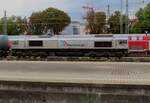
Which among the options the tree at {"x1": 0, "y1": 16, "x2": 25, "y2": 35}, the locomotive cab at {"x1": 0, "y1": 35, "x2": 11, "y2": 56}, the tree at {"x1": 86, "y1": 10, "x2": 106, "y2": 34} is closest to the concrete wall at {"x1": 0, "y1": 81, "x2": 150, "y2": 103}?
the locomotive cab at {"x1": 0, "y1": 35, "x2": 11, "y2": 56}

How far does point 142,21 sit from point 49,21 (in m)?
21.4

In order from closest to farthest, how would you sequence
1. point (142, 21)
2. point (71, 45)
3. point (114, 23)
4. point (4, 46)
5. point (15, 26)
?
point (71, 45) → point (4, 46) → point (142, 21) → point (114, 23) → point (15, 26)

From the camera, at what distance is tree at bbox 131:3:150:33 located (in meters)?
89.9

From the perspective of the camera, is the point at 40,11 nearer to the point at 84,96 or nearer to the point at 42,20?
the point at 42,20

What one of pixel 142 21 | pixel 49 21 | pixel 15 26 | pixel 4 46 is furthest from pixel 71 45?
pixel 15 26

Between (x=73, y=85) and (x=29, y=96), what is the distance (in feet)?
3.32

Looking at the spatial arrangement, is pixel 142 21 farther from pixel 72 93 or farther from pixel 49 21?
pixel 72 93

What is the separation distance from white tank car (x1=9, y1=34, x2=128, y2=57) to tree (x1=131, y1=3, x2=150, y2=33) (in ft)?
151

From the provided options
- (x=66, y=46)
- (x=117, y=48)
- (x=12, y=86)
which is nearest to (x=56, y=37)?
(x=66, y=46)

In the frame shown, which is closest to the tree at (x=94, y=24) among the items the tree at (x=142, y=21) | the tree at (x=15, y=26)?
the tree at (x=142, y=21)

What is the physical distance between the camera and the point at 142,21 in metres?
92.5

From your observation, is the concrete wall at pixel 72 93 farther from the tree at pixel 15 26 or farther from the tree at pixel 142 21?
the tree at pixel 15 26

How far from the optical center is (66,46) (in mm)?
44656

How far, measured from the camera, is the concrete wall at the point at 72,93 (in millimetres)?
9188
